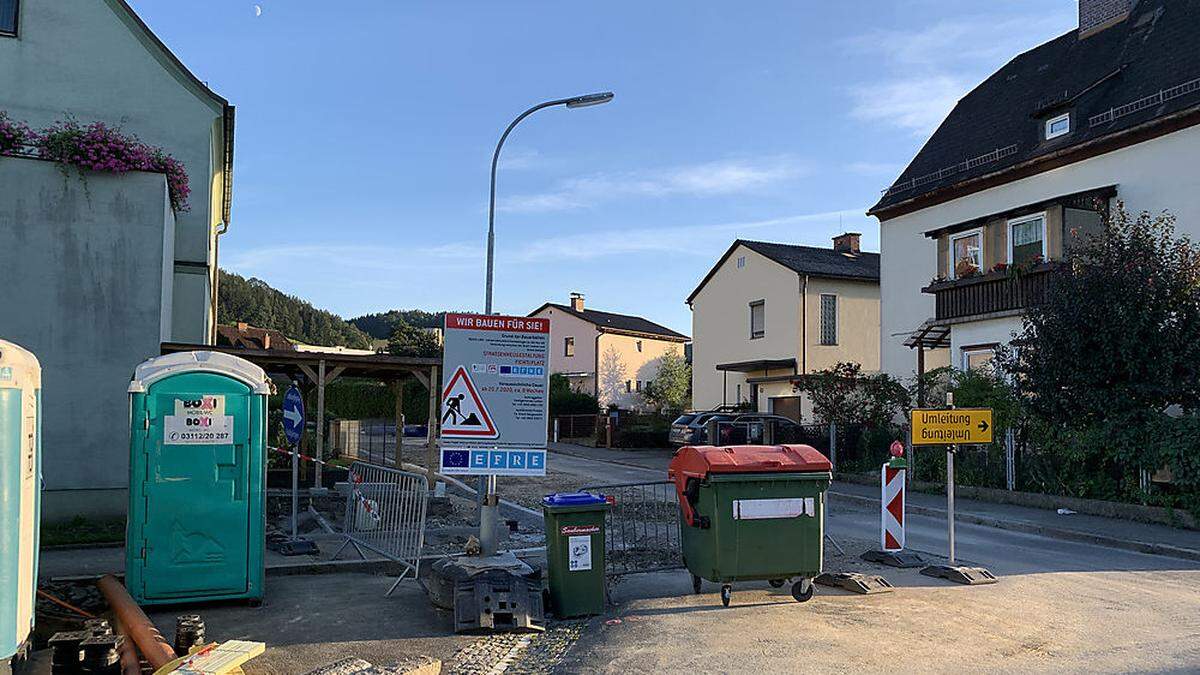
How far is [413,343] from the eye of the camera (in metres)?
65.1

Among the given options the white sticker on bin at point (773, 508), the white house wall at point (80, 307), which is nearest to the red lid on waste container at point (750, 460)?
the white sticker on bin at point (773, 508)

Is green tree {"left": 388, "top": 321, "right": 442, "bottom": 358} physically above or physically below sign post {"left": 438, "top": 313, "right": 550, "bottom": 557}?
above

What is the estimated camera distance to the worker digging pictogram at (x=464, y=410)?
8844 millimetres

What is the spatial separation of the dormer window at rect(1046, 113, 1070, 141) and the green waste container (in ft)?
65.9

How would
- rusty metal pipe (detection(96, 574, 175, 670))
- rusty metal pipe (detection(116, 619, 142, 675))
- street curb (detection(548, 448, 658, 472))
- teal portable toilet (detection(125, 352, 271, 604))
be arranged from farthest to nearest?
→ street curb (detection(548, 448, 658, 472)), teal portable toilet (detection(125, 352, 271, 604)), rusty metal pipe (detection(96, 574, 175, 670)), rusty metal pipe (detection(116, 619, 142, 675))

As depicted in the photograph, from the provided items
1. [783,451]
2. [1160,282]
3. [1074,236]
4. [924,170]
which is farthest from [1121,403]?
[924,170]

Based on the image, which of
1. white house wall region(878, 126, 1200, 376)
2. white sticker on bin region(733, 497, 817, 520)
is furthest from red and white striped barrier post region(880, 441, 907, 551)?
white house wall region(878, 126, 1200, 376)

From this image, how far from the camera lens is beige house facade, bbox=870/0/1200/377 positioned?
20875mm

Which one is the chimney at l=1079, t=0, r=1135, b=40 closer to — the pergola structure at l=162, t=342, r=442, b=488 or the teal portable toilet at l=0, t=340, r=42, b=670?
the pergola structure at l=162, t=342, r=442, b=488

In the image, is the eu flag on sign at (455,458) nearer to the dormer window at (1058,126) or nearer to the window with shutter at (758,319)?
the dormer window at (1058,126)

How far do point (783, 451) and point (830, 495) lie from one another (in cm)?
1188

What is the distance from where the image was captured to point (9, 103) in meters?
15.6

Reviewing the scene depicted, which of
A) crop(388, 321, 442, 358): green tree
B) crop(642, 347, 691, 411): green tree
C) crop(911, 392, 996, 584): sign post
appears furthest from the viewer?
crop(388, 321, 442, 358): green tree

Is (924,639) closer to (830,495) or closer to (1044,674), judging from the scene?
(1044,674)
